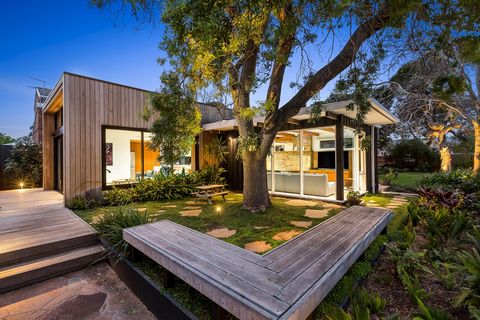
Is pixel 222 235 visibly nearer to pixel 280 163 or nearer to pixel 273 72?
pixel 273 72

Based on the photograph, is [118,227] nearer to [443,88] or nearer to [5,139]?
[443,88]

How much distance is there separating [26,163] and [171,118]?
9.06m

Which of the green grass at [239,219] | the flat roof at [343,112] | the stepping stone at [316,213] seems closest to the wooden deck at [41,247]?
the green grass at [239,219]

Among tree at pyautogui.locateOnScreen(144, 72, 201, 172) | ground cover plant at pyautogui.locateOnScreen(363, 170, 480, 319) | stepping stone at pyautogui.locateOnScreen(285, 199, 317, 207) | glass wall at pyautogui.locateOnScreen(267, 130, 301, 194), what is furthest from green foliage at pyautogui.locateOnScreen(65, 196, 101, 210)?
ground cover plant at pyautogui.locateOnScreen(363, 170, 480, 319)

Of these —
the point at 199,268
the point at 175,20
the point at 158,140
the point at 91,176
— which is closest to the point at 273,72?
the point at 175,20

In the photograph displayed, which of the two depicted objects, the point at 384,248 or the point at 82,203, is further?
the point at 82,203

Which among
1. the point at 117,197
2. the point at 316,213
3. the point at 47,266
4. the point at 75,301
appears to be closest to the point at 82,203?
the point at 117,197

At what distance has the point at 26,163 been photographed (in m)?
9.44

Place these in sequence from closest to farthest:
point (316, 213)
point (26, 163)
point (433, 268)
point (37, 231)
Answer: point (433, 268), point (37, 231), point (316, 213), point (26, 163)

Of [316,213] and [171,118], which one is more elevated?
[171,118]

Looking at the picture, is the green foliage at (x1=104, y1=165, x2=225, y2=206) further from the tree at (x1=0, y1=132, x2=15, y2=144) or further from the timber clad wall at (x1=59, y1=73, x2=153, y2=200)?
the tree at (x1=0, y1=132, x2=15, y2=144)

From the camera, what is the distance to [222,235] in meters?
3.85

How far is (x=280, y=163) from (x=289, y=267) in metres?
6.60

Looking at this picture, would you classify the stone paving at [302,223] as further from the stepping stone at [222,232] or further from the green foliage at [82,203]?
the green foliage at [82,203]
